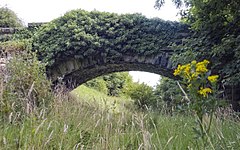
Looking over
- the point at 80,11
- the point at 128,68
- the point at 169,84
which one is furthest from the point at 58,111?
the point at 169,84

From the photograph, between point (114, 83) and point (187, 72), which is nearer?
point (187, 72)

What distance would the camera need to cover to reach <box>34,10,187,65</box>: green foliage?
24.4 feet

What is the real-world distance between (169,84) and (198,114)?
10.9 m

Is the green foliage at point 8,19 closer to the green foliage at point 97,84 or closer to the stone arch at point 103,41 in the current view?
the green foliage at point 97,84

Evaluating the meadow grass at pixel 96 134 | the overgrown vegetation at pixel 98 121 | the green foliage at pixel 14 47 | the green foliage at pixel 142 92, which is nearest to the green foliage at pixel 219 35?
the overgrown vegetation at pixel 98 121

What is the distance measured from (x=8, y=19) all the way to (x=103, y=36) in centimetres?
627

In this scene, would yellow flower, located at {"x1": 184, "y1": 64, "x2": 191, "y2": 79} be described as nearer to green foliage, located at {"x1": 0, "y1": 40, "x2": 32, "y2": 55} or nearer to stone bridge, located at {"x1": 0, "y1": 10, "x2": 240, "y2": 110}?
green foliage, located at {"x1": 0, "y1": 40, "x2": 32, "y2": 55}

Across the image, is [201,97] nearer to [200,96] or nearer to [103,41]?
[200,96]

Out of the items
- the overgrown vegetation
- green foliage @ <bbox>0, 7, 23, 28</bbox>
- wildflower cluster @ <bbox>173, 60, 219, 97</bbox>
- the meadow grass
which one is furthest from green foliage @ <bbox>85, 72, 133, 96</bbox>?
wildflower cluster @ <bbox>173, 60, 219, 97</bbox>

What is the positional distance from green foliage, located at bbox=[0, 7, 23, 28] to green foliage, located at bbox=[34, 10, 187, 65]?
5042 mm

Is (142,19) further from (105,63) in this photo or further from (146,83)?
(146,83)

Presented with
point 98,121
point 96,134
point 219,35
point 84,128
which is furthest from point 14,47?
point 98,121

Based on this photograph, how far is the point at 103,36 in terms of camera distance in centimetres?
783

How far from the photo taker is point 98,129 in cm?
286
